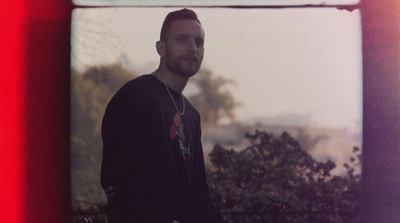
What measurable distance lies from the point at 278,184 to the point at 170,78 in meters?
0.56

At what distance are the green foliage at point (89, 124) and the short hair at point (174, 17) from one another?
0.19 metres

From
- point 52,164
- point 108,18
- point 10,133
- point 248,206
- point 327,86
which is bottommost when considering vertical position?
point 248,206

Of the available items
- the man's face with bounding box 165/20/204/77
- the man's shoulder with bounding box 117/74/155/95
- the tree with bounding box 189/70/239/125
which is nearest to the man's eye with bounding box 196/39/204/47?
the man's face with bounding box 165/20/204/77

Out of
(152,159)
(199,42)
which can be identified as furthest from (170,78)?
(152,159)

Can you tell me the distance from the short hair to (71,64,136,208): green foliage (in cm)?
19

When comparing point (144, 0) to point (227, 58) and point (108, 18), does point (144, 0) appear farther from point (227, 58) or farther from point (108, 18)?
point (227, 58)

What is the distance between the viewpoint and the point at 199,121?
1.84 m

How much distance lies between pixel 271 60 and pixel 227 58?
0.17m

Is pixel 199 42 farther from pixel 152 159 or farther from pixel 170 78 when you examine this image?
pixel 152 159

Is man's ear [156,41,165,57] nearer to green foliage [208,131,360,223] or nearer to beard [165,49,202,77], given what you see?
beard [165,49,202,77]

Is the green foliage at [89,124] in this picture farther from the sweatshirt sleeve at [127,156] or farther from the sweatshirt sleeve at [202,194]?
the sweatshirt sleeve at [202,194]

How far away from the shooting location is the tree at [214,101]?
72.4 inches

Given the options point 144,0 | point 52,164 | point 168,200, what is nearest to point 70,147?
point 52,164

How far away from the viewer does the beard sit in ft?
5.92
